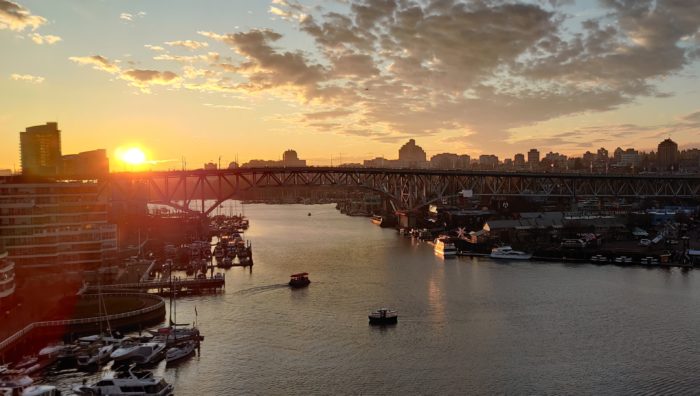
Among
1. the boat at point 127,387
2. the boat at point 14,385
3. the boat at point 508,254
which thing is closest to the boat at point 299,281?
the boat at point 127,387

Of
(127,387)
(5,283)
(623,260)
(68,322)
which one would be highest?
(5,283)

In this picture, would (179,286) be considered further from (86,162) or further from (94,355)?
(86,162)

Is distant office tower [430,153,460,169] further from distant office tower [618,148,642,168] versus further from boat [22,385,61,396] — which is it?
boat [22,385,61,396]

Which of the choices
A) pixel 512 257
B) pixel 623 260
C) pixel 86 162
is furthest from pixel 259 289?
pixel 86 162

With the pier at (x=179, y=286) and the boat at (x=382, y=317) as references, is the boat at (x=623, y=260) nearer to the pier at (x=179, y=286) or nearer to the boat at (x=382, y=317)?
the boat at (x=382, y=317)

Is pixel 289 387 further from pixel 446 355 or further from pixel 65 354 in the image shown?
pixel 65 354

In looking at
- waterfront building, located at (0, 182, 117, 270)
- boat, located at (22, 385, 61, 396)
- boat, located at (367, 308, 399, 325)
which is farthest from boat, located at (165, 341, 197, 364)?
waterfront building, located at (0, 182, 117, 270)
